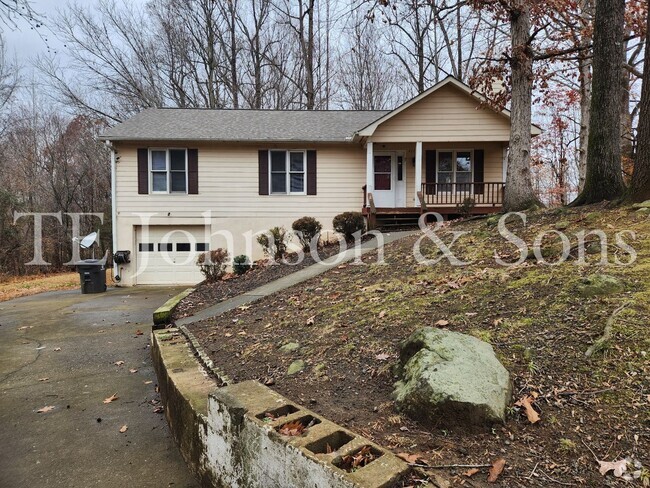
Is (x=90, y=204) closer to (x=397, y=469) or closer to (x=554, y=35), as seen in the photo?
(x=554, y=35)

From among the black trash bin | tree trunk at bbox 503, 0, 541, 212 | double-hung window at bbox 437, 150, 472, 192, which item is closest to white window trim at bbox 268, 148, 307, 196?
double-hung window at bbox 437, 150, 472, 192

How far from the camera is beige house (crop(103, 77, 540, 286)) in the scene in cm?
1374

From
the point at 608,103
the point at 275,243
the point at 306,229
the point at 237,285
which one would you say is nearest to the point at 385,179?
the point at 306,229

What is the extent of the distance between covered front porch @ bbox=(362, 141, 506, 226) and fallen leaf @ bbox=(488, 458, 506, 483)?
11742mm

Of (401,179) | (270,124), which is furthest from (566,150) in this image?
(270,124)

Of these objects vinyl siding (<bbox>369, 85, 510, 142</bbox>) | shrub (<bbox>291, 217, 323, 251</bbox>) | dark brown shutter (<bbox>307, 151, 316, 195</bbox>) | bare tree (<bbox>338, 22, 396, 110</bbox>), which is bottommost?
shrub (<bbox>291, 217, 323, 251</bbox>)

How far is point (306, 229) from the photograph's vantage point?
Result: 1141 centimetres

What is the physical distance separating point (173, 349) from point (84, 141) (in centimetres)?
2623

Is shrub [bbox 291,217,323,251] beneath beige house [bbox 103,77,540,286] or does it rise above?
beneath

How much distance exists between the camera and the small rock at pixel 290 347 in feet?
12.5

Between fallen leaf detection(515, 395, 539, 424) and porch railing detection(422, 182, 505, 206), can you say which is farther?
porch railing detection(422, 182, 505, 206)

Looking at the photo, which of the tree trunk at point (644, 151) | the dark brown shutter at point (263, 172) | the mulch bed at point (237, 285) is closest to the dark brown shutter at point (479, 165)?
the mulch bed at point (237, 285)

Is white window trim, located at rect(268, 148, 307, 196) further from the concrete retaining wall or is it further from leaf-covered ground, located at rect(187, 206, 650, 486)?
the concrete retaining wall

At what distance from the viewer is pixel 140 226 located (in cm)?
1400
